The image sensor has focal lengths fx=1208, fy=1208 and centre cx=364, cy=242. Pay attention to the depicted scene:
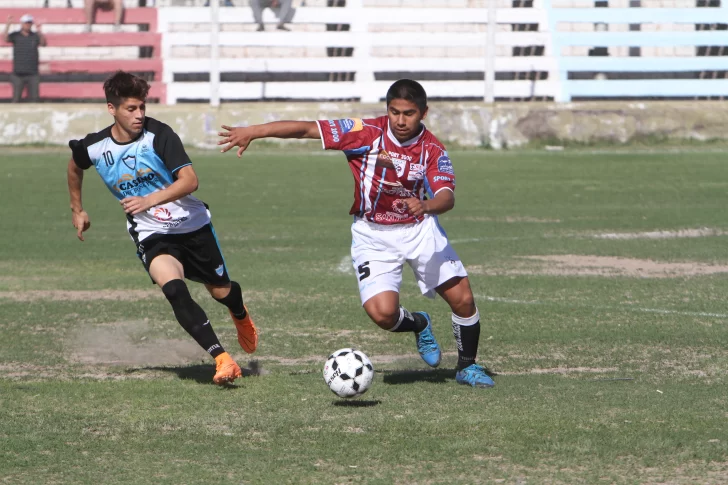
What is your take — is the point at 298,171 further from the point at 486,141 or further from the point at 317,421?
the point at 317,421

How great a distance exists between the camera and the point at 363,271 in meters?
7.51

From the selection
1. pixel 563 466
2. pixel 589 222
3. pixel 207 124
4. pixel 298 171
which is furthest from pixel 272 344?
pixel 207 124

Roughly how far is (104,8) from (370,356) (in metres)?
17.2

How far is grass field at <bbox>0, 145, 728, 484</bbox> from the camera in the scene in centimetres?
558

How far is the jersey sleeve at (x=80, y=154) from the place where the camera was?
760 centimetres

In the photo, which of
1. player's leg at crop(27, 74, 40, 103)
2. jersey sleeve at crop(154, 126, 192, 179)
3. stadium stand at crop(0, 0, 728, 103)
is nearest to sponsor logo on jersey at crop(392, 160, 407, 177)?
jersey sleeve at crop(154, 126, 192, 179)

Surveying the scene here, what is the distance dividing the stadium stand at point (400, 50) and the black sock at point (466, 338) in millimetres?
16653

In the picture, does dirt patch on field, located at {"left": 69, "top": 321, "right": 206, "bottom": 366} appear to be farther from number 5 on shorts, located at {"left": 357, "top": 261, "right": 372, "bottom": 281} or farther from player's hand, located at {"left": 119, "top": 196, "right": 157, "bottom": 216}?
number 5 on shorts, located at {"left": 357, "top": 261, "right": 372, "bottom": 281}

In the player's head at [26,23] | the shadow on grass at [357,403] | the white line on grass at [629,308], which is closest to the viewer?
the shadow on grass at [357,403]

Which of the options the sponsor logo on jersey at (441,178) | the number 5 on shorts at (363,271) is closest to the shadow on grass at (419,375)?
the number 5 on shorts at (363,271)

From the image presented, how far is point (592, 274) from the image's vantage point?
1159 centimetres

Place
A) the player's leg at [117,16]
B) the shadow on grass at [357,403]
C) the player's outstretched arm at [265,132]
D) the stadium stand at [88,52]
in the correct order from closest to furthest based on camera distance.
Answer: the shadow on grass at [357,403] < the player's outstretched arm at [265,132] < the stadium stand at [88,52] < the player's leg at [117,16]

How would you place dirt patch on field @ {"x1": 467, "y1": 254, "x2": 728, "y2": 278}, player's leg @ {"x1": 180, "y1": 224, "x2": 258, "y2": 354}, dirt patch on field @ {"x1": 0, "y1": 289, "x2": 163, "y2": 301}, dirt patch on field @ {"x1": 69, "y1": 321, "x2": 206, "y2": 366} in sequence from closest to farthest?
player's leg @ {"x1": 180, "y1": 224, "x2": 258, "y2": 354} < dirt patch on field @ {"x1": 69, "y1": 321, "x2": 206, "y2": 366} < dirt patch on field @ {"x1": 0, "y1": 289, "x2": 163, "y2": 301} < dirt patch on field @ {"x1": 467, "y1": 254, "x2": 728, "y2": 278}

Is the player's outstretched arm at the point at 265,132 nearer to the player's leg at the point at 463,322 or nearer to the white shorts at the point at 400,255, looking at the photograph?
the white shorts at the point at 400,255
